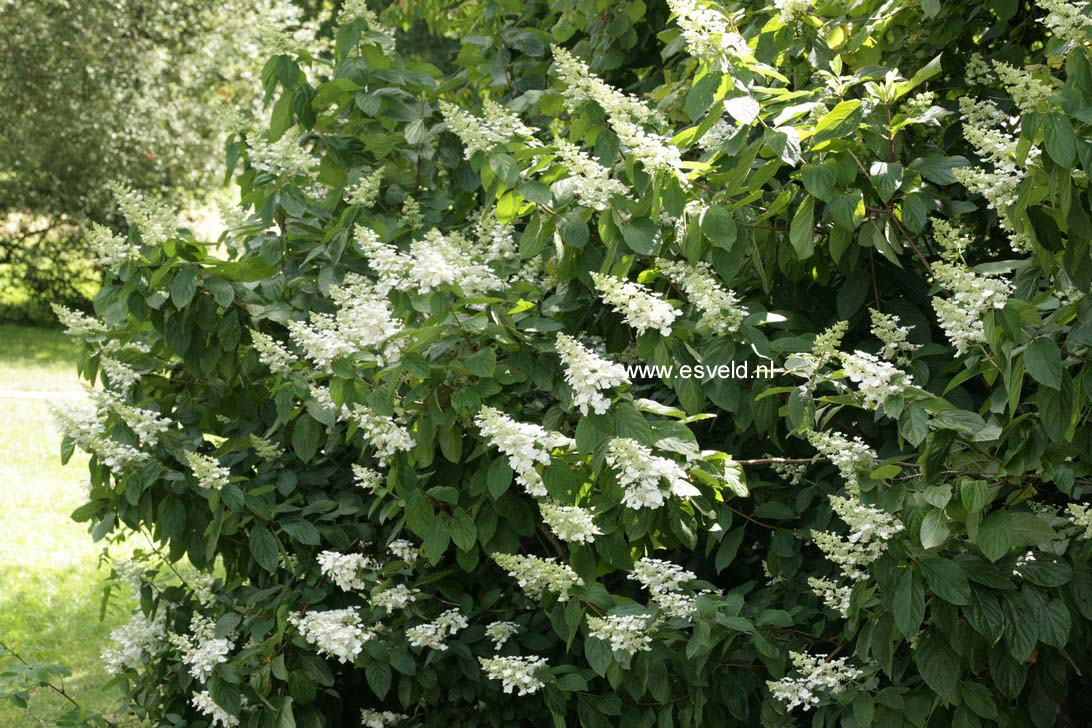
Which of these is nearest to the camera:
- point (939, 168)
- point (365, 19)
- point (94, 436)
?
point (939, 168)

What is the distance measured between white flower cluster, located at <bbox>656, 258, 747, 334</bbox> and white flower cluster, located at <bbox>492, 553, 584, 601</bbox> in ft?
2.26

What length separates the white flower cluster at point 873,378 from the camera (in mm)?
2229

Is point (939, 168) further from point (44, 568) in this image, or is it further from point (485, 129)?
point (44, 568)

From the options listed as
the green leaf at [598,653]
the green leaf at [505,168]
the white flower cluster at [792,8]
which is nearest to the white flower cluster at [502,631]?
the green leaf at [598,653]

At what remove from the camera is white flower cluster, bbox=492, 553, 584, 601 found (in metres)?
2.54

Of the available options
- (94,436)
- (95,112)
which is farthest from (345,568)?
(95,112)

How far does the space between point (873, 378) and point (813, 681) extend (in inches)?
28.8

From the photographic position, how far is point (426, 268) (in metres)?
2.63

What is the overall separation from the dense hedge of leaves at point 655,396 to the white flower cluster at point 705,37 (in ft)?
0.04

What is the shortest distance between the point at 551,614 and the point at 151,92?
14.1 meters

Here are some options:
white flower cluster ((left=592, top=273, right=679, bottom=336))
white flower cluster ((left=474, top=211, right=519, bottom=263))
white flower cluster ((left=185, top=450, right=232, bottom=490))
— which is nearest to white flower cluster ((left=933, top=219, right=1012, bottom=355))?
white flower cluster ((left=592, top=273, right=679, bottom=336))

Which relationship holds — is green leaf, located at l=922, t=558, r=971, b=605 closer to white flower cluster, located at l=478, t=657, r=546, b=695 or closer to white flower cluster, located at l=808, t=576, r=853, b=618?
white flower cluster, located at l=808, t=576, r=853, b=618

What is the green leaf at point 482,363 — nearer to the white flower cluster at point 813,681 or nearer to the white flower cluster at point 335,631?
the white flower cluster at point 335,631

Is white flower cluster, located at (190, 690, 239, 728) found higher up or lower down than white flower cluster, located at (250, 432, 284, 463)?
lower down
